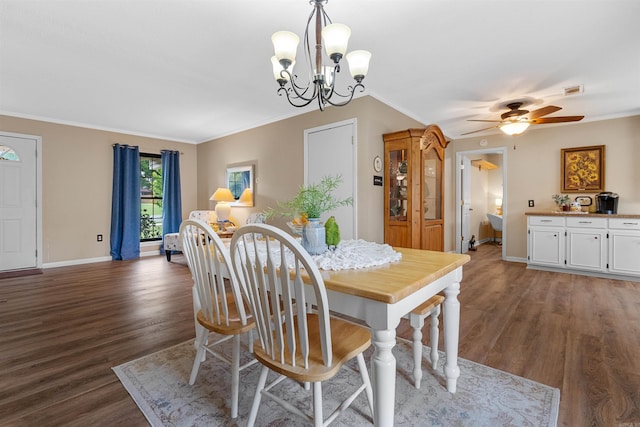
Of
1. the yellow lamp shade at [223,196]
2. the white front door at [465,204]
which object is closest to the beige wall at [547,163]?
the white front door at [465,204]

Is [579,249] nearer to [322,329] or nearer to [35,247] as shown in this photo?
[322,329]

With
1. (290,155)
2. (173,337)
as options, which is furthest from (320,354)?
(290,155)

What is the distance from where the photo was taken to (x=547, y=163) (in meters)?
5.00

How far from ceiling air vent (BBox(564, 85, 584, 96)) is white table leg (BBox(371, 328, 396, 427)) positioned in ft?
13.2

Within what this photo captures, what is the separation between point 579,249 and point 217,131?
6.27 meters

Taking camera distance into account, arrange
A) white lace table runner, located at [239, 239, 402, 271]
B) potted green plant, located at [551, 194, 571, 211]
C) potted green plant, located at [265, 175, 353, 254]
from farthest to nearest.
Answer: potted green plant, located at [551, 194, 571, 211], potted green plant, located at [265, 175, 353, 254], white lace table runner, located at [239, 239, 402, 271]

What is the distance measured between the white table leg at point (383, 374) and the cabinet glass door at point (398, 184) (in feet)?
9.33

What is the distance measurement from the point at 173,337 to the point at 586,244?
212 inches

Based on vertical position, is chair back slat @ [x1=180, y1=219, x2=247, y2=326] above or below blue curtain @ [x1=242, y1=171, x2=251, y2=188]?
below

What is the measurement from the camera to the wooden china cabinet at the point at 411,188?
3699 mm

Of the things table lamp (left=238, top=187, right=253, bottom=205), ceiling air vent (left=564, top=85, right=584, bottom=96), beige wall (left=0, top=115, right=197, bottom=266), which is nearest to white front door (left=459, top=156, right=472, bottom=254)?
ceiling air vent (left=564, top=85, right=584, bottom=96)

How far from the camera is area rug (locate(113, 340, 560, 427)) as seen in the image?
57.3 inches

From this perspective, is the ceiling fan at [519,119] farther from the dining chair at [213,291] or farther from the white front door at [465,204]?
the dining chair at [213,291]

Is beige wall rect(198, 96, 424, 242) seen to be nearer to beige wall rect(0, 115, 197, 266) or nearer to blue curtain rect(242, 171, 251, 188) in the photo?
blue curtain rect(242, 171, 251, 188)
